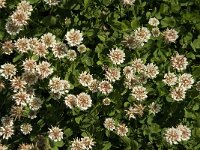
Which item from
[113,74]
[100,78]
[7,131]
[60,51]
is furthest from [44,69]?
[7,131]

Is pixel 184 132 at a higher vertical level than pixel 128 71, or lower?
lower

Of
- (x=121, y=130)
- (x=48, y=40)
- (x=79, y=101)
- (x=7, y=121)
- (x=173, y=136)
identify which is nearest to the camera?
(x=173, y=136)

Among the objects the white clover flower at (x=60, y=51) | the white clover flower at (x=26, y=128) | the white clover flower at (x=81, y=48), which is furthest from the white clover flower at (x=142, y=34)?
the white clover flower at (x=26, y=128)

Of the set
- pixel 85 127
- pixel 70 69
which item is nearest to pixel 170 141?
pixel 85 127

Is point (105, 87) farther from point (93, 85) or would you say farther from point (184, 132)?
point (184, 132)

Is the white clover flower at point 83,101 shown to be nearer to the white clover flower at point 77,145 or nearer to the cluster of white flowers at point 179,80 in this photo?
the white clover flower at point 77,145
